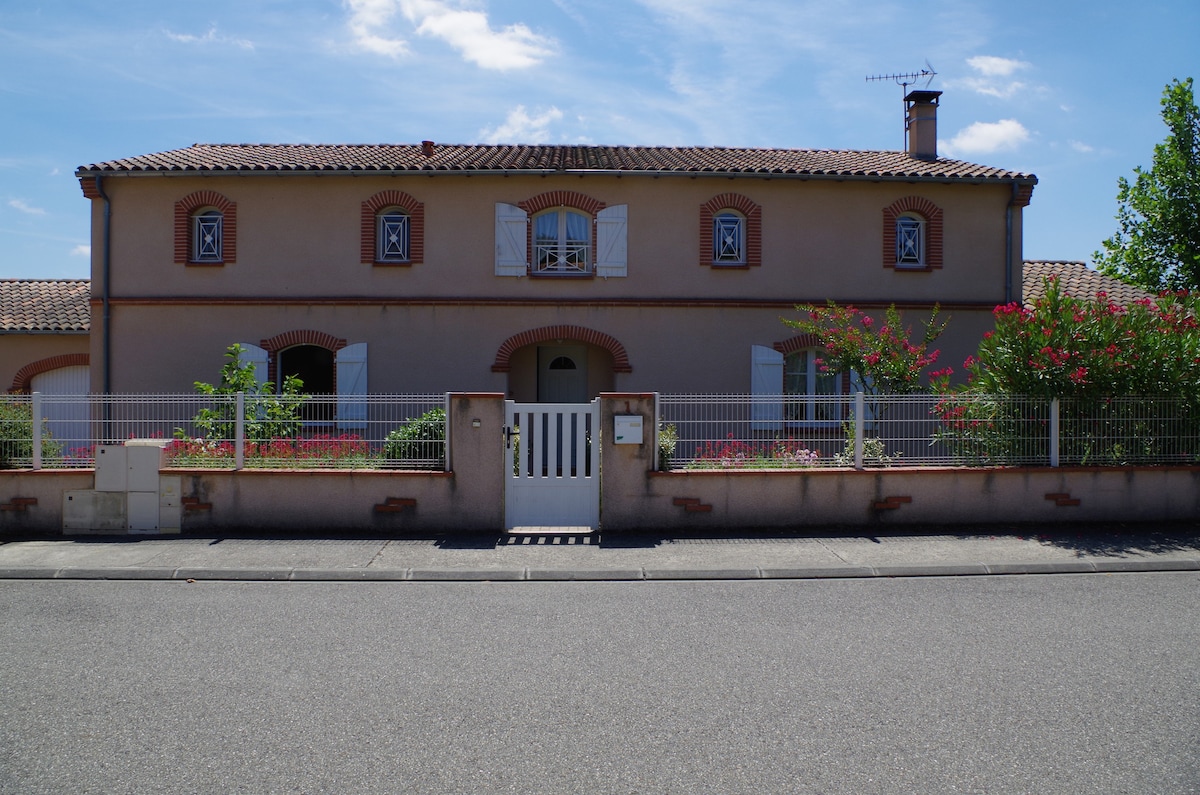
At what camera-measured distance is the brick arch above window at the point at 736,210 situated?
634 inches

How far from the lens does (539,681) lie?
194 inches

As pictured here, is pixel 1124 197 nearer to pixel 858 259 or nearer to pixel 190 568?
pixel 858 259

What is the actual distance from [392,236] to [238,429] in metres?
7.34

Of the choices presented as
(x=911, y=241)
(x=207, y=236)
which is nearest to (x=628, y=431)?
(x=911, y=241)

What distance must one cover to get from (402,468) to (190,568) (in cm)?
242

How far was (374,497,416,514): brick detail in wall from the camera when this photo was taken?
30.9 feet

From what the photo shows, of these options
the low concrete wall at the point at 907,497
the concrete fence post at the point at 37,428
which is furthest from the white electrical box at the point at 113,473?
the low concrete wall at the point at 907,497

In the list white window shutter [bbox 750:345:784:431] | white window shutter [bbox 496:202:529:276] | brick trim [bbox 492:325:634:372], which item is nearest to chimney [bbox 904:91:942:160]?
white window shutter [bbox 750:345:784:431]

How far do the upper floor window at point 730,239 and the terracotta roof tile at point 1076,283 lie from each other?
19.2 feet

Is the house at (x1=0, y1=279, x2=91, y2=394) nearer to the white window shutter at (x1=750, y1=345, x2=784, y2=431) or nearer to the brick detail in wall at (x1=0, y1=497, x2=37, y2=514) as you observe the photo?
the brick detail in wall at (x1=0, y1=497, x2=37, y2=514)

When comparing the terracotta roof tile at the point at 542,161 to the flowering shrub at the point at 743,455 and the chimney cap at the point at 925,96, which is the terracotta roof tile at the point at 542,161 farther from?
the flowering shrub at the point at 743,455

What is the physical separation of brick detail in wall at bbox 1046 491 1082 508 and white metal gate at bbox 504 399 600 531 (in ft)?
17.4

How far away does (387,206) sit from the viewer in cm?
1602

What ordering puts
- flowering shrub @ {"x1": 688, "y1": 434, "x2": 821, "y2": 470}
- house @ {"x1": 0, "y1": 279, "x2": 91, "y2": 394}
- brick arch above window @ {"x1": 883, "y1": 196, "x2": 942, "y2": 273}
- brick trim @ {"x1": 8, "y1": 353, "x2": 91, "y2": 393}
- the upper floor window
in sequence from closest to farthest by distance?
flowering shrub @ {"x1": 688, "y1": 434, "x2": 821, "y2": 470}
the upper floor window
brick arch above window @ {"x1": 883, "y1": 196, "x2": 942, "y2": 273}
house @ {"x1": 0, "y1": 279, "x2": 91, "y2": 394}
brick trim @ {"x1": 8, "y1": 353, "x2": 91, "y2": 393}
